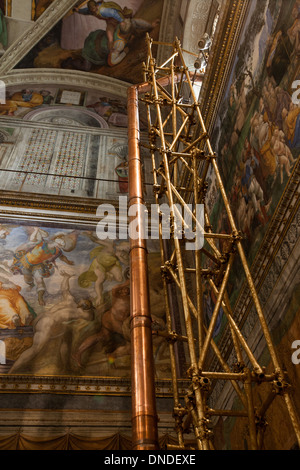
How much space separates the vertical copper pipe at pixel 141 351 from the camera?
3.68 meters

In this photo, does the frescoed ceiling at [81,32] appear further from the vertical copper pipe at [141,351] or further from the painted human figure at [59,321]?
the vertical copper pipe at [141,351]

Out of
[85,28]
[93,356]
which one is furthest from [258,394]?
[85,28]

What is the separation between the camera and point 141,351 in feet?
13.7

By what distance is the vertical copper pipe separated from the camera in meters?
3.68

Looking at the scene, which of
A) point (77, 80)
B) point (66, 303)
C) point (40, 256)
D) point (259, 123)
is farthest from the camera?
point (77, 80)

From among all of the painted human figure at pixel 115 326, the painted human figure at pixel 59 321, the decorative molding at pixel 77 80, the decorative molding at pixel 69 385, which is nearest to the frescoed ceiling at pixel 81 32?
the decorative molding at pixel 77 80

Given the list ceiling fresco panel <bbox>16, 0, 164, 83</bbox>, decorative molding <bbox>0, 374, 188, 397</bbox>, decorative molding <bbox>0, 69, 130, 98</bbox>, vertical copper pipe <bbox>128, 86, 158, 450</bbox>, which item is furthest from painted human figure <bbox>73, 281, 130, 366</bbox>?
ceiling fresco panel <bbox>16, 0, 164, 83</bbox>

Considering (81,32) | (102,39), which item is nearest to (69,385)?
(102,39)

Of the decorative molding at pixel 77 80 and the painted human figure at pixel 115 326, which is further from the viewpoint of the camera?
the decorative molding at pixel 77 80

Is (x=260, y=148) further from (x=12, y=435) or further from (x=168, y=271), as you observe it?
(x=12, y=435)

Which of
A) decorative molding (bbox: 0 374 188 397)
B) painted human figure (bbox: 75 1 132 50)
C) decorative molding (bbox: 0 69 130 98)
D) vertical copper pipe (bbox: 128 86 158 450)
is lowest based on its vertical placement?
vertical copper pipe (bbox: 128 86 158 450)

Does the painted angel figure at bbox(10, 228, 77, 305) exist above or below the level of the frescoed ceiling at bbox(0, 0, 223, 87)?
below

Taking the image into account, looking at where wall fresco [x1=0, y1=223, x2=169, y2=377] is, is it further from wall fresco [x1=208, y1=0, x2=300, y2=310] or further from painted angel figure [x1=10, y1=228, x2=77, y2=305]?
wall fresco [x1=208, y1=0, x2=300, y2=310]

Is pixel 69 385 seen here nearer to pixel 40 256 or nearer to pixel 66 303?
pixel 66 303
